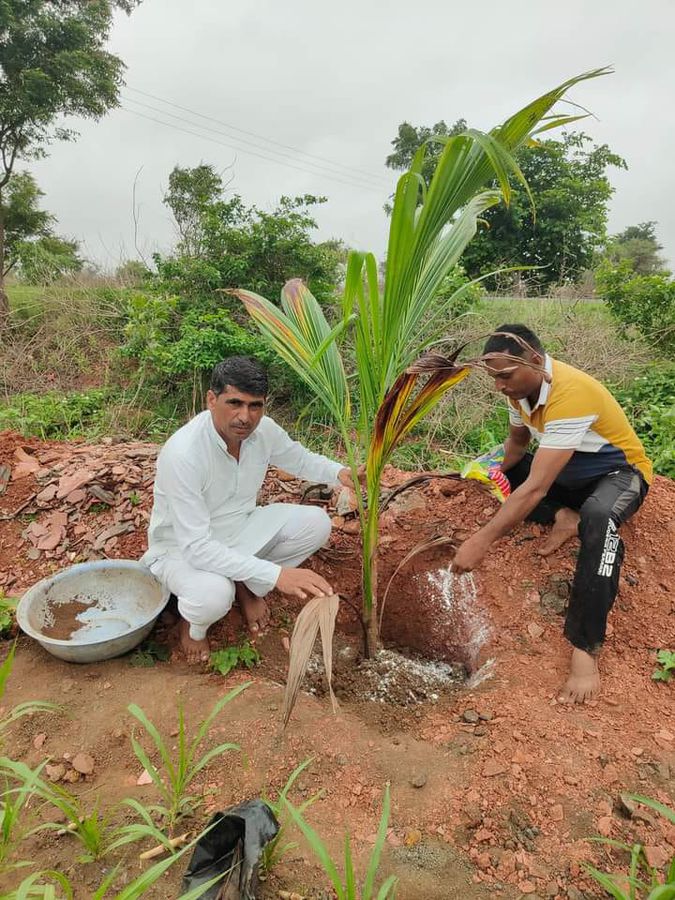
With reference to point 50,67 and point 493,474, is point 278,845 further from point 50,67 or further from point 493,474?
point 50,67

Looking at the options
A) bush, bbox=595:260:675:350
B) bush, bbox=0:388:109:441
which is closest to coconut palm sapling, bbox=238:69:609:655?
bush, bbox=0:388:109:441

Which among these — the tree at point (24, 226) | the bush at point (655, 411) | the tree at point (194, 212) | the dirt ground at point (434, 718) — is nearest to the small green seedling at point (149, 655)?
the dirt ground at point (434, 718)

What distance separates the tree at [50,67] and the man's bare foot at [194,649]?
20.5 feet

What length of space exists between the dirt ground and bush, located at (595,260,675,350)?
10.7 feet

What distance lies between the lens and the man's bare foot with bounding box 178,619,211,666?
2.17m

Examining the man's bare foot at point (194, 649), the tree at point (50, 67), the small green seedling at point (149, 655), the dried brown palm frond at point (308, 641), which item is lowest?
the small green seedling at point (149, 655)

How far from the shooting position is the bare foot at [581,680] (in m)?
1.85

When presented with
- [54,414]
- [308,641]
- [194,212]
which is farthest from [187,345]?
[308,641]

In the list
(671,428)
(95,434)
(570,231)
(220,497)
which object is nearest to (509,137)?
(220,497)

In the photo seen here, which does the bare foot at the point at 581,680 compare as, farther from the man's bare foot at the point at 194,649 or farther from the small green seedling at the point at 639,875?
the man's bare foot at the point at 194,649

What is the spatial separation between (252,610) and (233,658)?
11.6 inches

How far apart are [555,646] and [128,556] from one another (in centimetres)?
207

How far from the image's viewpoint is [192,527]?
203 cm

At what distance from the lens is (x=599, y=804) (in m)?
1.46
